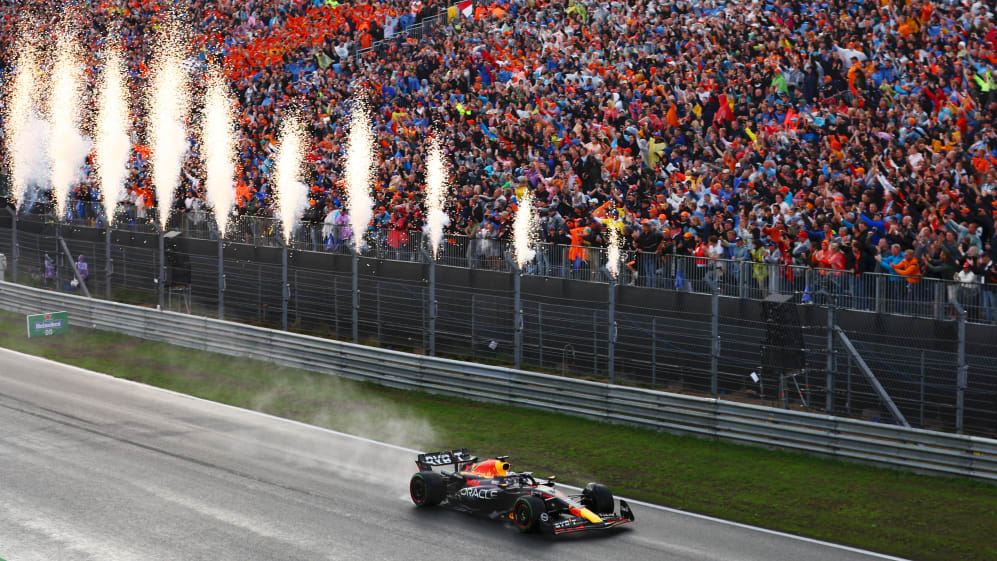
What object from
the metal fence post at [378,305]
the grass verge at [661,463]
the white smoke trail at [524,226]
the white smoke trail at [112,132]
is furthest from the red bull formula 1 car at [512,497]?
the white smoke trail at [112,132]

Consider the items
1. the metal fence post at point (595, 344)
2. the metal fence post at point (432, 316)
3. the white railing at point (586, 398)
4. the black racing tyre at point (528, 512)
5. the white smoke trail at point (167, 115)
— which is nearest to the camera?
the black racing tyre at point (528, 512)

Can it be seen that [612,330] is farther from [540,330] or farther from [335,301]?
[335,301]

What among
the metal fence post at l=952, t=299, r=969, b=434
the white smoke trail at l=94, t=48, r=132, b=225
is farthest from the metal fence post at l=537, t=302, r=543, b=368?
the white smoke trail at l=94, t=48, r=132, b=225

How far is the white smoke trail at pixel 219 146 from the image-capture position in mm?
36281

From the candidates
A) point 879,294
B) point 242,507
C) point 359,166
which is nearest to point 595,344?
point 879,294

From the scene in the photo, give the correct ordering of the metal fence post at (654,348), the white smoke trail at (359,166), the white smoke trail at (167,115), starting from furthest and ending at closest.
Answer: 1. the white smoke trail at (167,115)
2. the white smoke trail at (359,166)
3. the metal fence post at (654,348)

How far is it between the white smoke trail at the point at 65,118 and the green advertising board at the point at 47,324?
11.5m

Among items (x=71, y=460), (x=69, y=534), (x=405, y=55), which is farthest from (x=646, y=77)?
(x=69, y=534)

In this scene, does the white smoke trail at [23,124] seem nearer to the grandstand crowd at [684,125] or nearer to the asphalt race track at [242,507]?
the grandstand crowd at [684,125]

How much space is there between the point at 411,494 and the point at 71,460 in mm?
5550

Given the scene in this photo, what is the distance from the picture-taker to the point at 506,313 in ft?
69.3

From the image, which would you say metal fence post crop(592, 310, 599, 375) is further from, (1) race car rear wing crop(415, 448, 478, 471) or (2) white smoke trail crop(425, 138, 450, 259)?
(2) white smoke trail crop(425, 138, 450, 259)

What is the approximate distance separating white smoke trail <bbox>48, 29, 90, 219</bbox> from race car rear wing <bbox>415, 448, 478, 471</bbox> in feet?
92.9

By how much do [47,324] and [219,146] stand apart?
1135 cm
